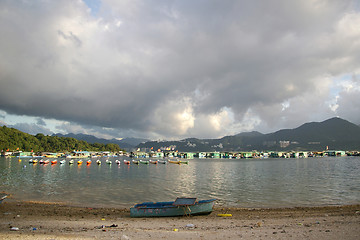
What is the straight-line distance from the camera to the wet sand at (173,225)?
1627 centimetres

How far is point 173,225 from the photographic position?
20.2 metres

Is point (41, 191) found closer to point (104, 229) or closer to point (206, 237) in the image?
point (104, 229)

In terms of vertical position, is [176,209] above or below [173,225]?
above

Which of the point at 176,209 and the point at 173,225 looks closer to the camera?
the point at 173,225

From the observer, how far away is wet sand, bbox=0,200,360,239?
16266mm

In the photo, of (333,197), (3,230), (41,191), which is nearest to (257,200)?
(333,197)

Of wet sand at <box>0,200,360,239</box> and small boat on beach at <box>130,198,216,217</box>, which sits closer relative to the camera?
wet sand at <box>0,200,360,239</box>

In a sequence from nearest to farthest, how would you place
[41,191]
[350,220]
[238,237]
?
[238,237]
[350,220]
[41,191]

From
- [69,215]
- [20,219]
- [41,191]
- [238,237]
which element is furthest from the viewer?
[41,191]

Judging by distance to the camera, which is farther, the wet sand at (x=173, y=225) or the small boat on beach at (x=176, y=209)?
the small boat on beach at (x=176, y=209)

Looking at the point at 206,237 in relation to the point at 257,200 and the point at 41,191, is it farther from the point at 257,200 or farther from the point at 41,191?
the point at 41,191

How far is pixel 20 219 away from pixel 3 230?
4756 millimetres

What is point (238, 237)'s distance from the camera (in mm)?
15719

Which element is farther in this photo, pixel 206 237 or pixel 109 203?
pixel 109 203
